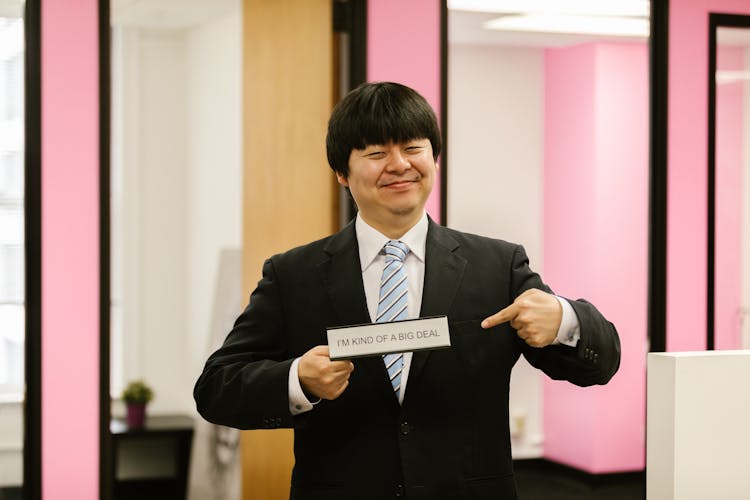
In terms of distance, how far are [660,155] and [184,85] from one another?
2.75m

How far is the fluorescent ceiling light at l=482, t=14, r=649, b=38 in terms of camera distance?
5.21m

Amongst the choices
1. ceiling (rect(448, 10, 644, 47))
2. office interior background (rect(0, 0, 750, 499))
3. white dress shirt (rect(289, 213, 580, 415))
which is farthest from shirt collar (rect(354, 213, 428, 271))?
ceiling (rect(448, 10, 644, 47))

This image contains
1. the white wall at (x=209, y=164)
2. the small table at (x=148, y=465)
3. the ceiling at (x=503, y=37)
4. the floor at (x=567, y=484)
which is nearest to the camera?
the white wall at (x=209, y=164)

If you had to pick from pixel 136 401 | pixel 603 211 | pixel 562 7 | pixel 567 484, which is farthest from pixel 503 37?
pixel 136 401

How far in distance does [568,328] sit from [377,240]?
0.38 m

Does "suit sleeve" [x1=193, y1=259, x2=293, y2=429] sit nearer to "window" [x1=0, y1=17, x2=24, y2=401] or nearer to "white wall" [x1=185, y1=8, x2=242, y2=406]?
"window" [x1=0, y1=17, x2=24, y2=401]

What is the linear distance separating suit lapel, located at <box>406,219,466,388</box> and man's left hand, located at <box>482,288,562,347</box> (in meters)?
0.16

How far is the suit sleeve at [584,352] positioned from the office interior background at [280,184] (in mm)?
2239

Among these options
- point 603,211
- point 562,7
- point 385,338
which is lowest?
point 385,338

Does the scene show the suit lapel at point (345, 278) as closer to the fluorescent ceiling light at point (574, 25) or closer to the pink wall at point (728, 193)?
the pink wall at point (728, 193)

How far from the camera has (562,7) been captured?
4738mm

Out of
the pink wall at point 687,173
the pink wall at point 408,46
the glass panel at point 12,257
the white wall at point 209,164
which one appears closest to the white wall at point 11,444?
the glass panel at point 12,257

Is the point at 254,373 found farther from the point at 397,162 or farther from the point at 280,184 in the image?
the point at 280,184

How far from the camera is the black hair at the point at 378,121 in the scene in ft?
5.70
